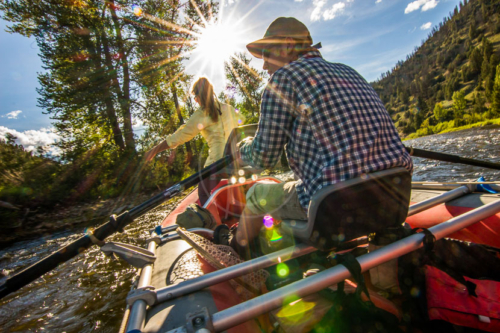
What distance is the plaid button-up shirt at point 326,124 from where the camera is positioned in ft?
4.39

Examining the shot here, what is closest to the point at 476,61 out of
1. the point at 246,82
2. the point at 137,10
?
the point at 246,82

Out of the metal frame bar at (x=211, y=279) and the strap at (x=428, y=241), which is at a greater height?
the metal frame bar at (x=211, y=279)

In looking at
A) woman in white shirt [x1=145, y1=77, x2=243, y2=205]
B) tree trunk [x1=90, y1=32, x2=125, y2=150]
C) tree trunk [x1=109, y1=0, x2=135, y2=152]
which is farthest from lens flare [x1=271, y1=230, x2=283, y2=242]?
tree trunk [x1=90, y1=32, x2=125, y2=150]

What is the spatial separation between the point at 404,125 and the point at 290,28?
115m

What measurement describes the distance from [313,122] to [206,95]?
2913 millimetres

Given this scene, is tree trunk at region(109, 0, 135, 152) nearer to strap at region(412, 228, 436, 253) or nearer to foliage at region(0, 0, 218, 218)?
foliage at region(0, 0, 218, 218)

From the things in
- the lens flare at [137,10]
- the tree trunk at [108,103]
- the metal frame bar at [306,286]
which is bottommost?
the metal frame bar at [306,286]

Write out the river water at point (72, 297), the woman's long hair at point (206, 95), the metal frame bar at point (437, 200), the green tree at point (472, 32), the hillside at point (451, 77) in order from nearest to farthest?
the metal frame bar at point (437, 200) < the river water at point (72, 297) < the woman's long hair at point (206, 95) < the hillside at point (451, 77) < the green tree at point (472, 32)

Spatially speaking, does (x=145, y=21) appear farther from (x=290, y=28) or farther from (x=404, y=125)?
(x=404, y=125)

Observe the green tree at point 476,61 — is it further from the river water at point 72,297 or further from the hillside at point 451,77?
the river water at point 72,297

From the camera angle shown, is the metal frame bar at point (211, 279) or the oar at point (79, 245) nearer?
the metal frame bar at point (211, 279)

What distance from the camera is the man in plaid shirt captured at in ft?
4.41

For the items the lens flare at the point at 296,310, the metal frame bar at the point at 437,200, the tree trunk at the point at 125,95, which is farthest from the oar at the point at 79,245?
the tree trunk at the point at 125,95

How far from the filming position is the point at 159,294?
4.48 feet
